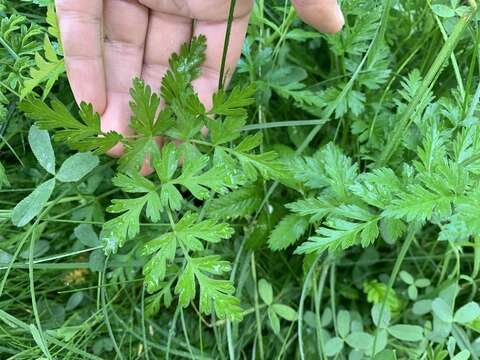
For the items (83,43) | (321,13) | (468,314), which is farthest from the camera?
(468,314)

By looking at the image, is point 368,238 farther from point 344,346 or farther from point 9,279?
point 9,279

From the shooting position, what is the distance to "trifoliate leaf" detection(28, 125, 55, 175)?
3.81ft

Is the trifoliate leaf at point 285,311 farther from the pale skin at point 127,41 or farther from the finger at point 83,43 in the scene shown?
the finger at point 83,43

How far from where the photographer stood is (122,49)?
1274 mm

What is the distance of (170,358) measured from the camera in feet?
4.53

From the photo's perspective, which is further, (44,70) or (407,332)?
(407,332)

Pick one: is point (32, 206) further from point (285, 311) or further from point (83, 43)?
point (285, 311)

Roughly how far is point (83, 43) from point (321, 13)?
20.9 inches

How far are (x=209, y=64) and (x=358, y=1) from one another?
39cm

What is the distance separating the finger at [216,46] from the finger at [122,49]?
0.15m

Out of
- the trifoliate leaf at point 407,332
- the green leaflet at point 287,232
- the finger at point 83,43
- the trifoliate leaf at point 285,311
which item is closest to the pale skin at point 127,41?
the finger at point 83,43

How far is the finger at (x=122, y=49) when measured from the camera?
4.12 ft

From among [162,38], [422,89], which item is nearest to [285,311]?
[422,89]

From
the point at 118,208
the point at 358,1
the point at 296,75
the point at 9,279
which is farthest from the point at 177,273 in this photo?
the point at 358,1
